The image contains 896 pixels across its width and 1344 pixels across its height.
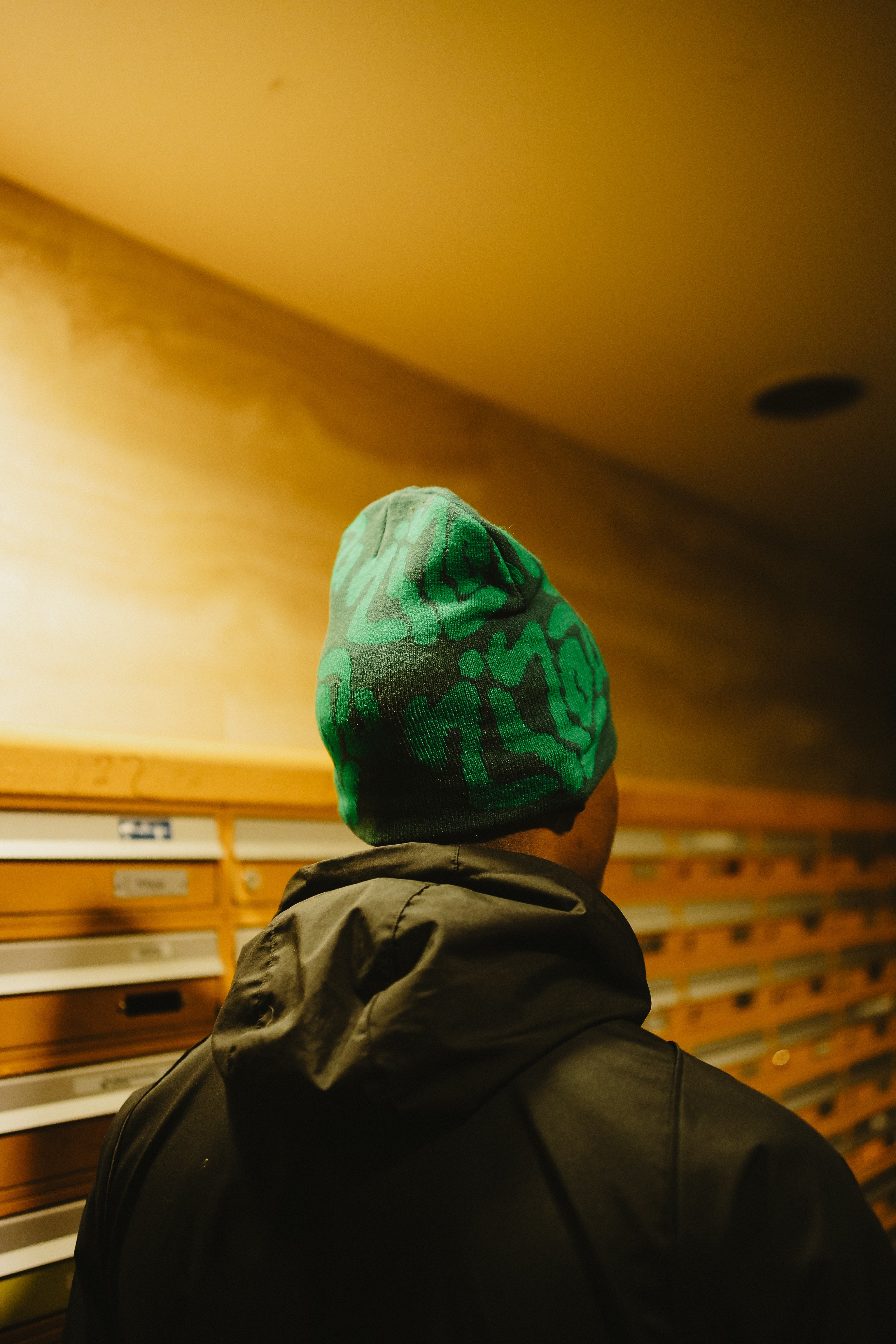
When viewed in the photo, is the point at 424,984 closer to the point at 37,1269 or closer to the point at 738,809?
the point at 37,1269

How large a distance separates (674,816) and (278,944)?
139cm

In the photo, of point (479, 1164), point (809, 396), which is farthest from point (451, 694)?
point (809, 396)

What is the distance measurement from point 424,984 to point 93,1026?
674mm

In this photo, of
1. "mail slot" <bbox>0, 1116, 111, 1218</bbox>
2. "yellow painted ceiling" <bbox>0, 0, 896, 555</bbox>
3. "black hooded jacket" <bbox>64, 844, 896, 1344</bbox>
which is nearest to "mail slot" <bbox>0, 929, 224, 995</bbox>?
"mail slot" <bbox>0, 1116, 111, 1218</bbox>

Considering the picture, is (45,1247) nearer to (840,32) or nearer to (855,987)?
(840,32)

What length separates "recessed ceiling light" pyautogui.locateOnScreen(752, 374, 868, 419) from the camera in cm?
226

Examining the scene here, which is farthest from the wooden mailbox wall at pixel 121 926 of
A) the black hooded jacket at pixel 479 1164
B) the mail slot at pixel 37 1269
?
the black hooded jacket at pixel 479 1164

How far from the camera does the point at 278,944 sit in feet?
2.32

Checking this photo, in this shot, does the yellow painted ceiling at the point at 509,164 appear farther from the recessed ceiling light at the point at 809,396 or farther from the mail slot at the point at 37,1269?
the mail slot at the point at 37,1269

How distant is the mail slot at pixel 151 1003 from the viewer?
1.10 metres

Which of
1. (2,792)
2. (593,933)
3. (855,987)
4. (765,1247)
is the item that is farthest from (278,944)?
(855,987)

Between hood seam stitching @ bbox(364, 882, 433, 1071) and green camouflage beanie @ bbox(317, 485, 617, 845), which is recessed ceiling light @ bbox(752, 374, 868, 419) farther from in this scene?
hood seam stitching @ bbox(364, 882, 433, 1071)

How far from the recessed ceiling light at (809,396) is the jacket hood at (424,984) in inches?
78.0

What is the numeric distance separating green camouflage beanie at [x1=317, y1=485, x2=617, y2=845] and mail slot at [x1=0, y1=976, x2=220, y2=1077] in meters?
0.50
